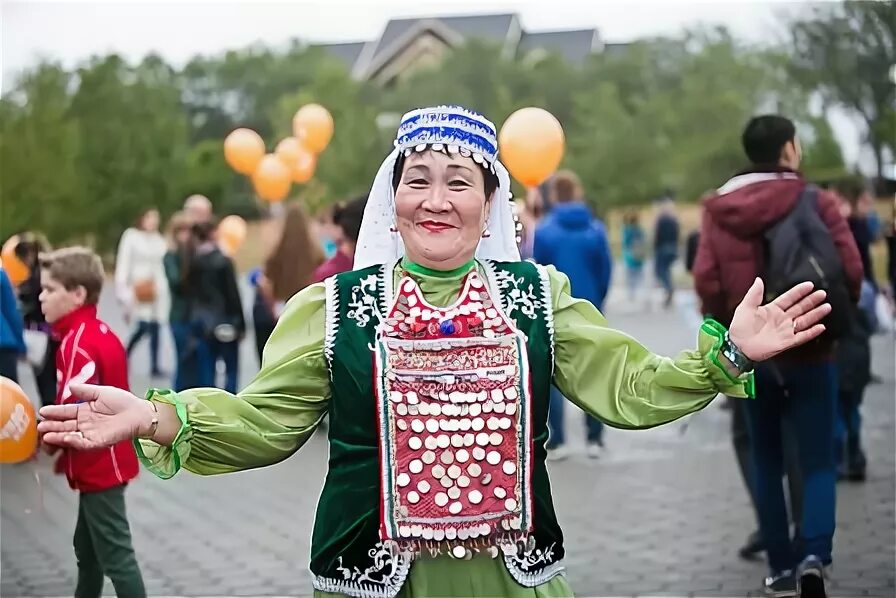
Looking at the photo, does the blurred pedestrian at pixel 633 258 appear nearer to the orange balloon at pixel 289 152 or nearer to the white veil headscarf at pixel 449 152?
the orange balloon at pixel 289 152

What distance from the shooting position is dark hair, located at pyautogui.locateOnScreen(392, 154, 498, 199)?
321 cm

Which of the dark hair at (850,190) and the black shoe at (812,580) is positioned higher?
the dark hair at (850,190)

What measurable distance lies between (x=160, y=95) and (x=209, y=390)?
3121 cm

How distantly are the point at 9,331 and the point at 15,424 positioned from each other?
2.81 meters

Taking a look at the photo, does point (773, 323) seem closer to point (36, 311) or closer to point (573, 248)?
point (573, 248)

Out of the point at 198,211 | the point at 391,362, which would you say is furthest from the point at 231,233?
the point at 391,362

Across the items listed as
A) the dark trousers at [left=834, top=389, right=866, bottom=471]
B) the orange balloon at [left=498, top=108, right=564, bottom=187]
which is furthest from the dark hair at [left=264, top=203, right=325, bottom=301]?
the dark trousers at [left=834, top=389, right=866, bottom=471]

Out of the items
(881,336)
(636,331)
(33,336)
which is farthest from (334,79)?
(33,336)

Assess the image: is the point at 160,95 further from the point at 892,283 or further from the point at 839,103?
the point at 892,283

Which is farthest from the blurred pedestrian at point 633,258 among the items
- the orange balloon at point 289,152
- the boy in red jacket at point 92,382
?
the boy in red jacket at point 92,382

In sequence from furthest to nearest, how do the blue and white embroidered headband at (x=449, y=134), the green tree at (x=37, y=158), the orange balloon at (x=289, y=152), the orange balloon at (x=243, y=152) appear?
the green tree at (x=37, y=158)
the orange balloon at (x=289, y=152)
the orange balloon at (x=243, y=152)
the blue and white embroidered headband at (x=449, y=134)

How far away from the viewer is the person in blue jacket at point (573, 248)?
8.46 meters

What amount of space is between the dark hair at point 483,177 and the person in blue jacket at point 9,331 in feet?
14.0

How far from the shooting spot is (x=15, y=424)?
436 centimetres
